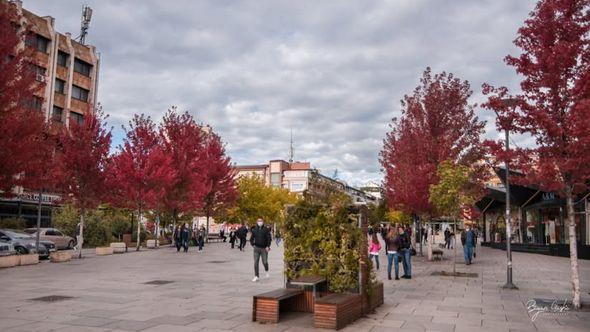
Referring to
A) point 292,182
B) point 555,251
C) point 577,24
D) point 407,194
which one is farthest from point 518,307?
point 292,182

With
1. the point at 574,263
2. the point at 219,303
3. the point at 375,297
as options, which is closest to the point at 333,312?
the point at 375,297

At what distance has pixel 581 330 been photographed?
27.9 ft

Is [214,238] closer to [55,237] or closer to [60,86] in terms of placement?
[55,237]

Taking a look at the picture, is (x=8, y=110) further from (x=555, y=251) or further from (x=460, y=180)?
(x=555, y=251)

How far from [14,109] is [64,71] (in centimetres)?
3660

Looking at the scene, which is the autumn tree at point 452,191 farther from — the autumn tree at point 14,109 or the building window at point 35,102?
the building window at point 35,102

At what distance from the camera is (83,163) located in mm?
26406

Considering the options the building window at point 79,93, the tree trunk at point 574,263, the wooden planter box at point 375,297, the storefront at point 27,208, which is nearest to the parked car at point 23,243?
the storefront at point 27,208

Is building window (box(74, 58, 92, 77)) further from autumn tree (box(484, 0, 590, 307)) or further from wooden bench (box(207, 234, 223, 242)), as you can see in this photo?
autumn tree (box(484, 0, 590, 307))

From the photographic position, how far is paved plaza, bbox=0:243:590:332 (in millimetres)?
→ 8641

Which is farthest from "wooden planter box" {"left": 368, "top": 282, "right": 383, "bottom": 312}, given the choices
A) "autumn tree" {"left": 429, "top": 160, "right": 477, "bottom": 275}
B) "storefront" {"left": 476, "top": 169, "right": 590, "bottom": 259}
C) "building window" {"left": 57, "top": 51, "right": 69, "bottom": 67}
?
"building window" {"left": 57, "top": 51, "right": 69, "bottom": 67}

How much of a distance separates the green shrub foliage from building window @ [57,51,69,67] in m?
47.6

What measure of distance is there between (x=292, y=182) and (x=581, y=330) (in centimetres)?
10944

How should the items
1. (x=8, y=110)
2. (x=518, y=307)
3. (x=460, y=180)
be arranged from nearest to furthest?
(x=518, y=307) → (x=8, y=110) → (x=460, y=180)
